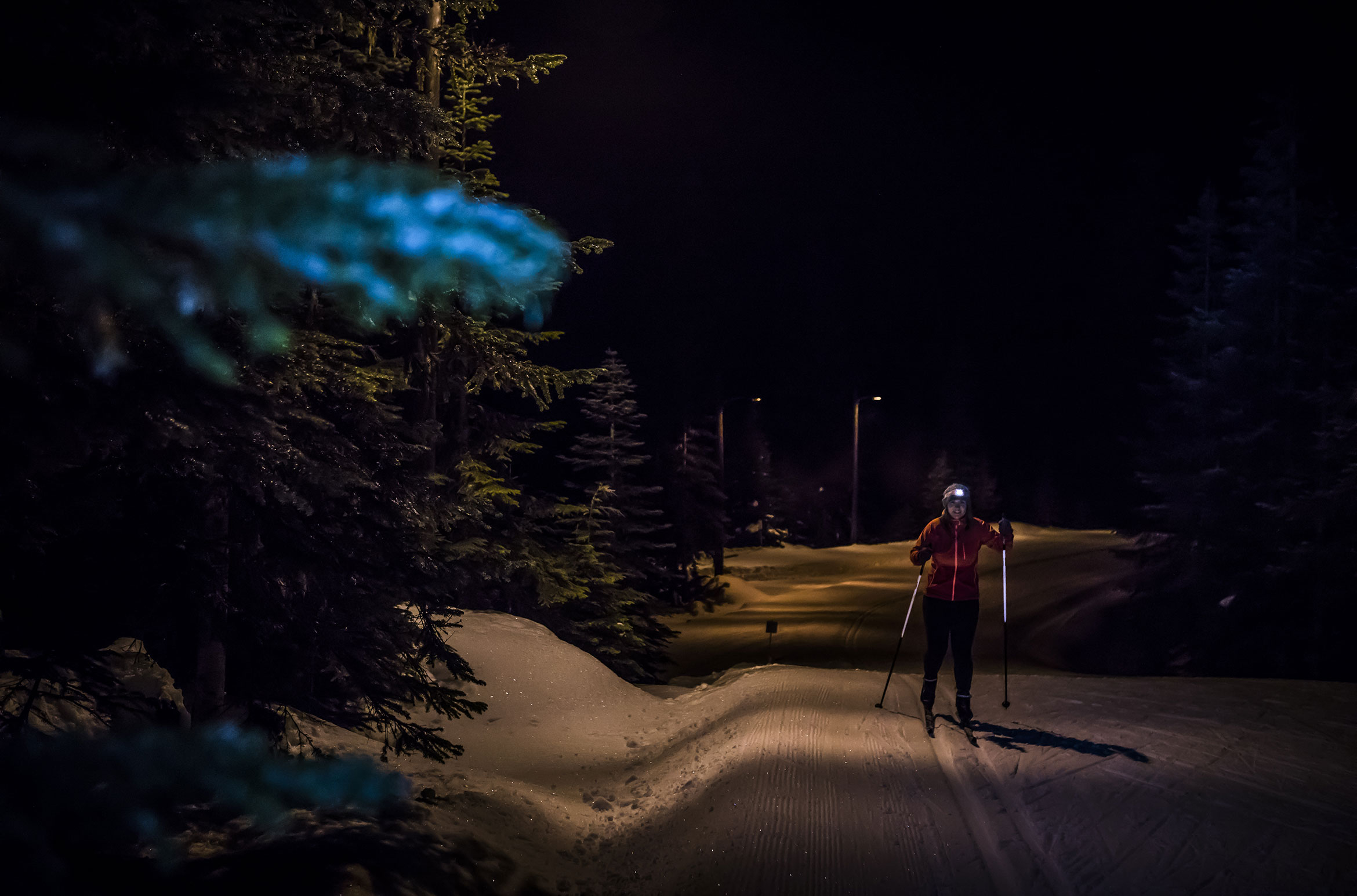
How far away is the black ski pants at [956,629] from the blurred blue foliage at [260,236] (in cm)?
708

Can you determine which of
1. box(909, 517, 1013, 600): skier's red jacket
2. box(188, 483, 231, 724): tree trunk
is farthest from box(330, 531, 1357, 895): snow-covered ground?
box(909, 517, 1013, 600): skier's red jacket

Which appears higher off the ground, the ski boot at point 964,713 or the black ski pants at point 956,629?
the black ski pants at point 956,629

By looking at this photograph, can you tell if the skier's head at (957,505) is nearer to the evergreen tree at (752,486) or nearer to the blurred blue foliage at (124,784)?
the blurred blue foliage at (124,784)

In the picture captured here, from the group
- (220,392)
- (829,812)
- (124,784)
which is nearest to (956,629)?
(829,812)

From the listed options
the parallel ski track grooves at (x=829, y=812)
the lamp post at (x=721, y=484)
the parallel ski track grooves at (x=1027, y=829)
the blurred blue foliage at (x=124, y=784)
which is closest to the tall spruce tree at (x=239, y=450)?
the blurred blue foliage at (x=124, y=784)

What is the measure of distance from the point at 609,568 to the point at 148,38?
54.7 ft

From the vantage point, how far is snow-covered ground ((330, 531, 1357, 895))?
474cm

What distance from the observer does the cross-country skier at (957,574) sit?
7.55 m

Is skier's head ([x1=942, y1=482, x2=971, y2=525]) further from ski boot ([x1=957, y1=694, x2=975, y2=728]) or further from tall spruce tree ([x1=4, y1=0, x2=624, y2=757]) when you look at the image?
tall spruce tree ([x1=4, y1=0, x2=624, y2=757])

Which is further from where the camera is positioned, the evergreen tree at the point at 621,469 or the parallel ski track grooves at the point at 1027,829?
the evergreen tree at the point at 621,469

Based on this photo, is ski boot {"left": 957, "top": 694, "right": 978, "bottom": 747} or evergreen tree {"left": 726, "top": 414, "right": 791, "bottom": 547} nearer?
ski boot {"left": 957, "top": 694, "right": 978, "bottom": 747}

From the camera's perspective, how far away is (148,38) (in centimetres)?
249

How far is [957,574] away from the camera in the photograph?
24.8 ft

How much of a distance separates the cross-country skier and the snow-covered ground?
2.40 ft
